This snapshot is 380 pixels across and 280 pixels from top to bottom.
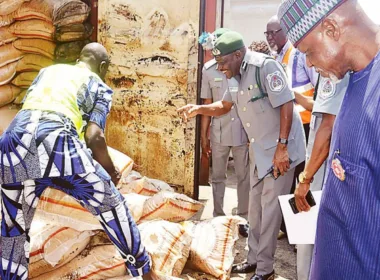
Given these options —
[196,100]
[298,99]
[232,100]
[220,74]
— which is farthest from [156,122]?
[298,99]

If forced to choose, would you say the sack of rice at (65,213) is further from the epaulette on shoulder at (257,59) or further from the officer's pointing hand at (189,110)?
the epaulette on shoulder at (257,59)

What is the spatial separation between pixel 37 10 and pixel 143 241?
9.08 feet

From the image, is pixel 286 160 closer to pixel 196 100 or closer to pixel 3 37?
pixel 196 100

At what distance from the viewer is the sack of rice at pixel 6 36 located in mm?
4331

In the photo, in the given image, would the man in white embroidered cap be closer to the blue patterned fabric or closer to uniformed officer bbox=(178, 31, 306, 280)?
the blue patterned fabric

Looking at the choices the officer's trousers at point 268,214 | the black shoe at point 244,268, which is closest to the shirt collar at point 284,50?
the officer's trousers at point 268,214

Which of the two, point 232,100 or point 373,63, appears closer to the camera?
point 373,63

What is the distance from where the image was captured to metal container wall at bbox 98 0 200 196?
13.0ft

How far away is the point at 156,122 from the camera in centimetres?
416

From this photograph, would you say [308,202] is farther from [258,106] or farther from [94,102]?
[94,102]

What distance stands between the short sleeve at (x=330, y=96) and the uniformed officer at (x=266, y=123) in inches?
21.6

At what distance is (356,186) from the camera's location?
95cm

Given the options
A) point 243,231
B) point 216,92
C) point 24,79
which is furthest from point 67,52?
point 243,231

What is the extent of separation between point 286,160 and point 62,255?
4.62ft
